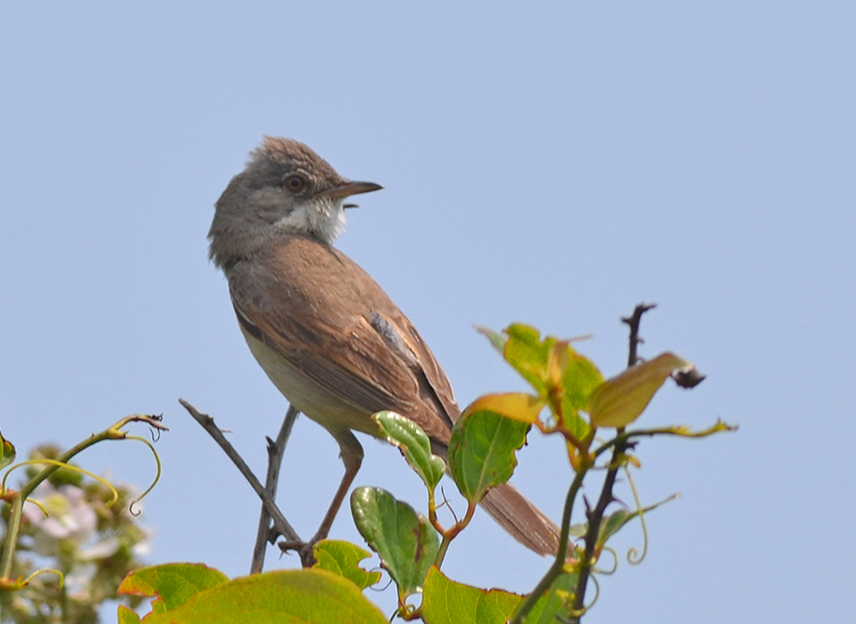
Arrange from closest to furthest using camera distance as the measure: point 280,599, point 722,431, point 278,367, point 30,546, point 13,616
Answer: point 722,431 < point 280,599 < point 13,616 < point 30,546 < point 278,367

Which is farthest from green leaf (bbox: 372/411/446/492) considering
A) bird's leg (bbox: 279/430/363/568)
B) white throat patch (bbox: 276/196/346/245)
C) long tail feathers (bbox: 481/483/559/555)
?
white throat patch (bbox: 276/196/346/245)

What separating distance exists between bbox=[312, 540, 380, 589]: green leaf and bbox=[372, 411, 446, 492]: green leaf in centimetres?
22

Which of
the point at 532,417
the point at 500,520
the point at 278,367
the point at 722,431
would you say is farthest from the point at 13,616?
the point at 278,367

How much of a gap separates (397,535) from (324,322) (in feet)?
12.1

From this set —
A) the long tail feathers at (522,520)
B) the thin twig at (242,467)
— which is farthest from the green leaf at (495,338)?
the long tail feathers at (522,520)

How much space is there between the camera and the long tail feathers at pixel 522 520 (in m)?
4.28

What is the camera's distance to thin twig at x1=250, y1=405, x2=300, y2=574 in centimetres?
276

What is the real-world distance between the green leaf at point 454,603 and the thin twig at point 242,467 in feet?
3.22

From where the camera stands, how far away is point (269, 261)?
6.26 metres

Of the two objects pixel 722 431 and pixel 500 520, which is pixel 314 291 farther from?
pixel 722 431

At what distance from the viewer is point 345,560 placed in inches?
81.3

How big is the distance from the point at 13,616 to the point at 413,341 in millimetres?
4065

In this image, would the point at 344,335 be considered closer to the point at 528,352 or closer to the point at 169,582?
the point at 169,582

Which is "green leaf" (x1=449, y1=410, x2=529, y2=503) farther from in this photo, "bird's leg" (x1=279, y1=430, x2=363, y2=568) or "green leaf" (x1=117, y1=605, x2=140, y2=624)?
"bird's leg" (x1=279, y1=430, x2=363, y2=568)
